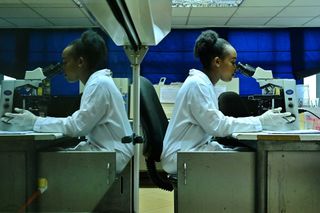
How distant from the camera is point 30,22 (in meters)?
0.56

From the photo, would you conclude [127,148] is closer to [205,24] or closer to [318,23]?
[205,24]

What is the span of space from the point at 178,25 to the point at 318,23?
221cm

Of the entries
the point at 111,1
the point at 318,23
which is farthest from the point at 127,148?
the point at 318,23

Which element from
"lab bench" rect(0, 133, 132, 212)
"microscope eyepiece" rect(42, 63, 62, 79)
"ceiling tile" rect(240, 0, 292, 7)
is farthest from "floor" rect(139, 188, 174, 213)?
"ceiling tile" rect(240, 0, 292, 7)

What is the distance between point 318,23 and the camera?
552cm

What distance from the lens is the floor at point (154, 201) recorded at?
2.78 metres

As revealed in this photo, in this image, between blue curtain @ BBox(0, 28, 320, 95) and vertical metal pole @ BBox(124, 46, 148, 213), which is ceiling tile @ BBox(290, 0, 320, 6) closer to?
blue curtain @ BBox(0, 28, 320, 95)

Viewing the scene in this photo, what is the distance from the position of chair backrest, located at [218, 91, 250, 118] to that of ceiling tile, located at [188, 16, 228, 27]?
3.11 meters

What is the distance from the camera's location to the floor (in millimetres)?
2783

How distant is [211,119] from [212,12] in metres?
3.59

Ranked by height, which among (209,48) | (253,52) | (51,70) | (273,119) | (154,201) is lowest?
(154,201)

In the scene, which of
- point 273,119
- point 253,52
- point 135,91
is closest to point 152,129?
point 135,91

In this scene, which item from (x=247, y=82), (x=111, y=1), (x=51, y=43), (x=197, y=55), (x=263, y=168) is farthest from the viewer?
(x=247, y=82)

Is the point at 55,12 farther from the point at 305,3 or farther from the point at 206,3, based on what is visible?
the point at 305,3
